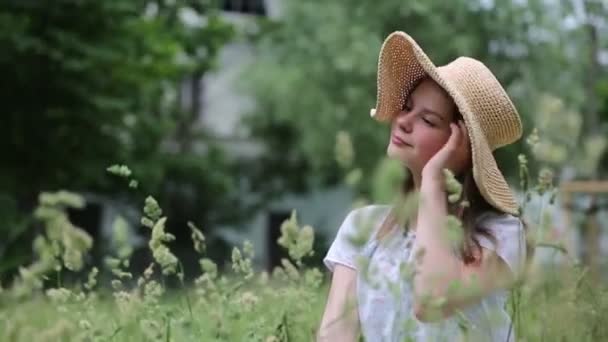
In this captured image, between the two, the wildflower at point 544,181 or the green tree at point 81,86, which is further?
the green tree at point 81,86

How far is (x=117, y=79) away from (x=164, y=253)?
10.2 metres

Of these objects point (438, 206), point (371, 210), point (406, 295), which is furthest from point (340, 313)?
point (371, 210)

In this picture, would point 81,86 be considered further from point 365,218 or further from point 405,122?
point 365,218

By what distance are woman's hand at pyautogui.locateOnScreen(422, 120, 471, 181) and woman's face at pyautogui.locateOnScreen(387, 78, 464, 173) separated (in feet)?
0.09

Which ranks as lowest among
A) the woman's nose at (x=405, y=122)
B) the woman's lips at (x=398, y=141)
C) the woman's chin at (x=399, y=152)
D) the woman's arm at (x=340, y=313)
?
the woman's arm at (x=340, y=313)

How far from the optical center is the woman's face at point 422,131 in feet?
7.02

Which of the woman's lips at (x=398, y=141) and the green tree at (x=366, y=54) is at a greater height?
the woman's lips at (x=398, y=141)

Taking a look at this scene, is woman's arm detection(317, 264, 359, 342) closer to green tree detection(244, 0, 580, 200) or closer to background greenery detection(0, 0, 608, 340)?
background greenery detection(0, 0, 608, 340)

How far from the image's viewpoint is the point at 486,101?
7.26 ft

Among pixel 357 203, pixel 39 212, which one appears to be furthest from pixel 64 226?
pixel 357 203

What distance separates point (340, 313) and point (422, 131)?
39cm

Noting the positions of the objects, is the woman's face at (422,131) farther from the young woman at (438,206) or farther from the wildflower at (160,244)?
the wildflower at (160,244)

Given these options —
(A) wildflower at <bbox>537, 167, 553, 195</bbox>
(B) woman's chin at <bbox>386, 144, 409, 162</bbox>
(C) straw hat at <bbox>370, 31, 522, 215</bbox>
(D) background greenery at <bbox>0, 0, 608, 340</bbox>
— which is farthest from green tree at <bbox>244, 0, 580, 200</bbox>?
(B) woman's chin at <bbox>386, 144, 409, 162</bbox>

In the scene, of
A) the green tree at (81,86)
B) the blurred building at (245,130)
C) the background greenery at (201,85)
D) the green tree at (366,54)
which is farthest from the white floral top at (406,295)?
the blurred building at (245,130)
